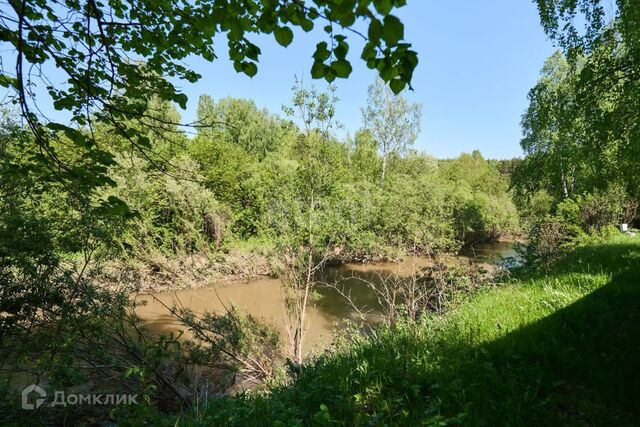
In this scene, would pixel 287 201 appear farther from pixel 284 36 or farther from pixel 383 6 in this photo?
pixel 383 6

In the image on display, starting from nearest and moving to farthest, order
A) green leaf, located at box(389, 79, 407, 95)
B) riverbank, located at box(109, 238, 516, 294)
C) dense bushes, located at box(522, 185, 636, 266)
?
1. green leaf, located at box(389, 79, 407, 95)
2. riverbank, located at box(109, 238, 516, 294)
3. dense bushes, located at box(522, 185, 636, 266)

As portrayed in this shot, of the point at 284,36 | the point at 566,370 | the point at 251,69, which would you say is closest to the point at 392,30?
the point at 284,36

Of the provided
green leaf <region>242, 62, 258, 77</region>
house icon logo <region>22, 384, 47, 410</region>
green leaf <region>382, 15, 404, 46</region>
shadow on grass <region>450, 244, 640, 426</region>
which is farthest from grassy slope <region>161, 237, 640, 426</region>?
green leaf <region>242, 62, 258, 77</region>

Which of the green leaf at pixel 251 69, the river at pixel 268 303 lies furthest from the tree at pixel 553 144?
the green leaf at pixel 251 69

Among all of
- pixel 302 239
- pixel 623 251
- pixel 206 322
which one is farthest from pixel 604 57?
pixel 206 322

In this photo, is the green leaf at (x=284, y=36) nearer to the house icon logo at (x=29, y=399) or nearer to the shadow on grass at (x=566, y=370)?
the shadow on grass at (x=566, y=370)

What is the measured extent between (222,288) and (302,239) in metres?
6.76

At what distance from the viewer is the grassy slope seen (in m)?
2.13

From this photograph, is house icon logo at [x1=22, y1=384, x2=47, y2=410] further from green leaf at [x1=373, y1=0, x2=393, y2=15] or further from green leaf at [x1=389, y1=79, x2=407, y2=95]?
green leaf at [x1=373, y1=0, x2=393, y2=15]

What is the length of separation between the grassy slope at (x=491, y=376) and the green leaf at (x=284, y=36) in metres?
2.08

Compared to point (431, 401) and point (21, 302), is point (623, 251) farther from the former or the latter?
point (21, 302)

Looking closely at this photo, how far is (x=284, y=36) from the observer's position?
141 cm

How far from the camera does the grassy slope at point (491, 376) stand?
83.9 inches

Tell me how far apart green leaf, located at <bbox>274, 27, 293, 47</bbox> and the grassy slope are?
2.08 metres
